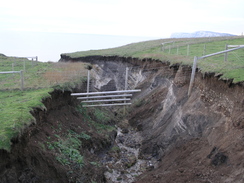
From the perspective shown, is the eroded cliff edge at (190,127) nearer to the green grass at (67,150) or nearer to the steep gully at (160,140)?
the steep gully at (160,140)

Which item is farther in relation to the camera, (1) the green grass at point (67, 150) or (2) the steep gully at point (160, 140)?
(1) the green grass at point (67, 150)

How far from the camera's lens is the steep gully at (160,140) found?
8842 millimetres

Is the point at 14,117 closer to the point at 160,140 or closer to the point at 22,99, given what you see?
the point at 22,99

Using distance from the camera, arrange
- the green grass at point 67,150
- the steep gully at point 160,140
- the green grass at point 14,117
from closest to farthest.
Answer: the green grass at point 14,117 → the steep gully at point 160,140 → the green grass at point 67,150

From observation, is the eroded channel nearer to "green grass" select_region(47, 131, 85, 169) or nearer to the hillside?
the hillside

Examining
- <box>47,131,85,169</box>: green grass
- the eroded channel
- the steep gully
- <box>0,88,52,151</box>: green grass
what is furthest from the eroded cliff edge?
<box>0,88,52,151</box>: green grass

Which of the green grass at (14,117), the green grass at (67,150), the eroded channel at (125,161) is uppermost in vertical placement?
the green grass at (14,117)

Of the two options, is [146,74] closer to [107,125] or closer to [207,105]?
[107,125]

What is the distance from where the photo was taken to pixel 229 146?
938cm

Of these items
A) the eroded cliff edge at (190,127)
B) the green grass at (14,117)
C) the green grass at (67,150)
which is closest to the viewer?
the green grass at (14,117)

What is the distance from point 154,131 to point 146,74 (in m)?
8.52

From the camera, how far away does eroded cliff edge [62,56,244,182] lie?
924 cm

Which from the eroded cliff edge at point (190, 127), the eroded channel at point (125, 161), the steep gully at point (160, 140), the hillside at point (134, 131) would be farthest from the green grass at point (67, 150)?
the eroded cliff edge at point (190, 127)

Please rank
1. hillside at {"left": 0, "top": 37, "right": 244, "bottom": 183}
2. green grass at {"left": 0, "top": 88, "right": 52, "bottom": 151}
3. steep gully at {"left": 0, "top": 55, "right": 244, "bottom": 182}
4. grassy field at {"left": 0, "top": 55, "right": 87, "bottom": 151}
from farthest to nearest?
hillside at {"left": 0, "top": 37, "right": 244, "bottom": 183} → steep gully at {"left": 0, "top": 55, "right": 244, "bottom": 182} → grassy field at {"left": 0, "top": 55, "right": 87, "bottom": 151} → green grass at {"left": 0, "top": 88, "right": 52, "bottom": 151}
